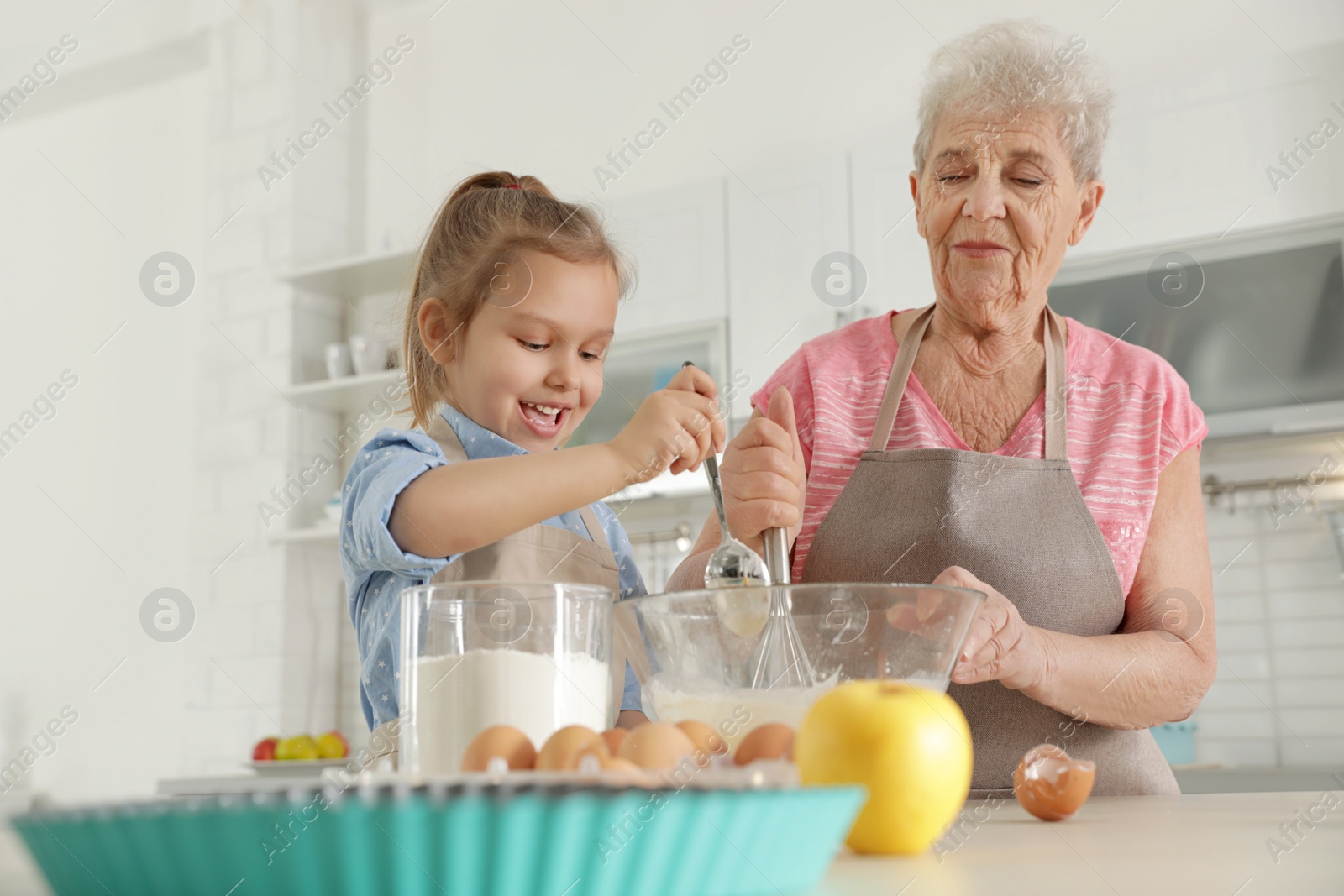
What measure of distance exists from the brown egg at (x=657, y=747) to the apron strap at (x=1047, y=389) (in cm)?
87

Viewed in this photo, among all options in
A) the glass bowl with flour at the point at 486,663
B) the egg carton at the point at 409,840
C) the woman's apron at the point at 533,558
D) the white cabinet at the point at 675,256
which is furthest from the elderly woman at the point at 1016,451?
the white cabinet at the point at 675,256

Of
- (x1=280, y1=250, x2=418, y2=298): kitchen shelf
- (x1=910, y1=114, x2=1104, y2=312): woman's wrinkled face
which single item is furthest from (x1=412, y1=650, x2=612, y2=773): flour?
(x1=280, y1=250, x2=418, y2=298): kitchen shelf

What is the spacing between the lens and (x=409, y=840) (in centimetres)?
32

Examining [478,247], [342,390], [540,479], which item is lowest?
[540,479]

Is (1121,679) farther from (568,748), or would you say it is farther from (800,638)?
(568,748)

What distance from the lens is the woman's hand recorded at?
0.94 m

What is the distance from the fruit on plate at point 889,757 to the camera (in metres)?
0.52

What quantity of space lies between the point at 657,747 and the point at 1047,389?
3.23ft

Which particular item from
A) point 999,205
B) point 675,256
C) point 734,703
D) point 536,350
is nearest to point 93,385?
point 675,256

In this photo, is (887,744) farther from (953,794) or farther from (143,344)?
(143,344)

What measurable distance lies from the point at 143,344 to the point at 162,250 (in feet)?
1.19

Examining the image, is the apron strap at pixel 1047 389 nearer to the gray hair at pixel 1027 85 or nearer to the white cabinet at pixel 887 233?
the gray hair at pixel 1027 85

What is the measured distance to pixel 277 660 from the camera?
3.51 metres

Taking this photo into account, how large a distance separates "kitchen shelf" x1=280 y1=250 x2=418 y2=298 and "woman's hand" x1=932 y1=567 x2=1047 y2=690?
271cm
